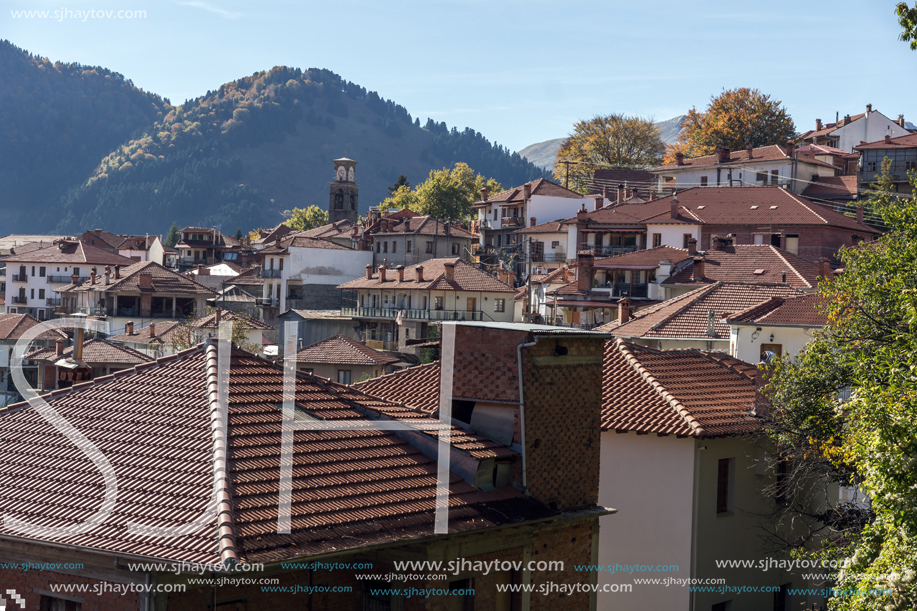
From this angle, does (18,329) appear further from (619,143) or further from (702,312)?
(619,143)

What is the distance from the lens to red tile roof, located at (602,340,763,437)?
717 inches

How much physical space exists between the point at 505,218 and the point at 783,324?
170ft

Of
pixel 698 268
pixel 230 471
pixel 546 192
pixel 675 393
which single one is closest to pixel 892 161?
pixel 546 192

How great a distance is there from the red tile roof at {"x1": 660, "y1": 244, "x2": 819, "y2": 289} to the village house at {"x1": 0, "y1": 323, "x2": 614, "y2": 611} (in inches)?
989

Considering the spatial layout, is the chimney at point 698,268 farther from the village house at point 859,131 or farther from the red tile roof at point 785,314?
the village house at point 859,131

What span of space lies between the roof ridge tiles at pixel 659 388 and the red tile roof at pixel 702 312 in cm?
925

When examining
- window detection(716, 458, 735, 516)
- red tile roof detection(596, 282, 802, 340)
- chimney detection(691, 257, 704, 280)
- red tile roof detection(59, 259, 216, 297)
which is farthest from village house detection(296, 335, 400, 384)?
window detection(716, 458, 735, 516)

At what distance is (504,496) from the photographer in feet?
43.7

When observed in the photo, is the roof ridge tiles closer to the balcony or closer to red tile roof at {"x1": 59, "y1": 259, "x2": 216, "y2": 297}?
the balcony

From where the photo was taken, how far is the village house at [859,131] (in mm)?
76938

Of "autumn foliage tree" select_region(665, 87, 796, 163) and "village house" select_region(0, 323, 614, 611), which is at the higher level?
"autumn foliage tree" select_region(665, 87, 796, 163)

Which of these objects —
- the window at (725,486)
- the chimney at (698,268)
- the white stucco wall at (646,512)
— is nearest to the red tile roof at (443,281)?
the chimney at (698,268)

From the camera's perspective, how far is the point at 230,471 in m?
10.8

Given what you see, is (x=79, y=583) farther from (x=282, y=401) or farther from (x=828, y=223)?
(x=828, y=223)
